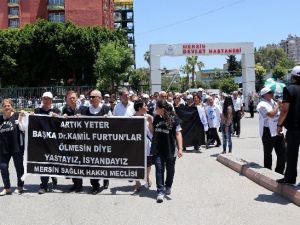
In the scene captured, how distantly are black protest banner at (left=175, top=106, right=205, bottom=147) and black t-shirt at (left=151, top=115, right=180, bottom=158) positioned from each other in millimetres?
6779

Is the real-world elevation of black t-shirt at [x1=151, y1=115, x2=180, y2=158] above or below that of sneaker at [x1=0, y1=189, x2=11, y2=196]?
above

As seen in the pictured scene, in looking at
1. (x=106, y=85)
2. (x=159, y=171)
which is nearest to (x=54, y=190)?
(x=159, y=171)

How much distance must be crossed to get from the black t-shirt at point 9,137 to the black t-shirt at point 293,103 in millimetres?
4662

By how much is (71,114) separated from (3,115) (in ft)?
4.01

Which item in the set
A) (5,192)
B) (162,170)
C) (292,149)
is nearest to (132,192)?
(162,170)

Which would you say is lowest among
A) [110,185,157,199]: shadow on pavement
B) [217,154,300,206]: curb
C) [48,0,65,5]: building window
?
[110,185,157,199]: shadow on pavement

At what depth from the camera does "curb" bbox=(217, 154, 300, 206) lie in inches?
290

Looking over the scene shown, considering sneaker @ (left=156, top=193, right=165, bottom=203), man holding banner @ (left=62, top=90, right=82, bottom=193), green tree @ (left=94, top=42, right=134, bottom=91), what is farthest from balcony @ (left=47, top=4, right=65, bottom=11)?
sneaker @ (left=156, top=193, right=165, bottom=203)

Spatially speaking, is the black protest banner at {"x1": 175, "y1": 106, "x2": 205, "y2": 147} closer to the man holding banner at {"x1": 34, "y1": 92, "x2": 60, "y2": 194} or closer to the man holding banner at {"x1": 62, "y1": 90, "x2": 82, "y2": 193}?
the man holding banner at {"x1": 62, "y1": 90, "x2": 82, "y2": 193}

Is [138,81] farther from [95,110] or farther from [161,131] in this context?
[161,131]

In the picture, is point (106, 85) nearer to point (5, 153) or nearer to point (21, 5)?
point (21, 5)

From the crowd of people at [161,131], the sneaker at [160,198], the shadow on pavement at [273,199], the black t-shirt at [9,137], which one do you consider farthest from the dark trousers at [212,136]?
the black t-shirt at [9,137]

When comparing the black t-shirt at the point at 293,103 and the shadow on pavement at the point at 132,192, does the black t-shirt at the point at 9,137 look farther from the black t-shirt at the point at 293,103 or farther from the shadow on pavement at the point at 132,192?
the black t-shirt at the point at 293,103

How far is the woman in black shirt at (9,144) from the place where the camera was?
8.64 metres
